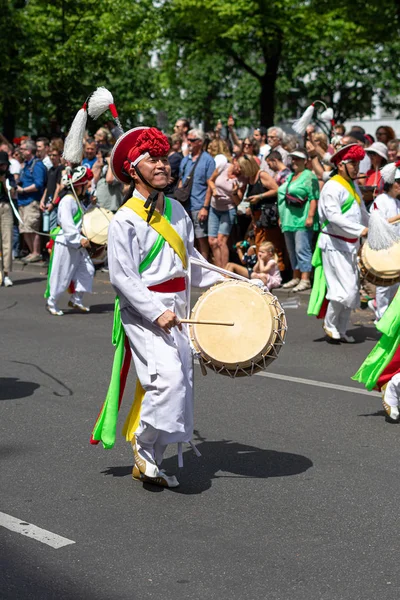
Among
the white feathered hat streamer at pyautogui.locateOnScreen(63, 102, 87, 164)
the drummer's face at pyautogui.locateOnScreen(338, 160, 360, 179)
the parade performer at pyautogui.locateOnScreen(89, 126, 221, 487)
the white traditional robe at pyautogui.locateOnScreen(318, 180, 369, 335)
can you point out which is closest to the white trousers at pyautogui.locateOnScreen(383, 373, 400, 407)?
the parade performer at pyautogui.locateOnScreen(89, 126, 221, 487)

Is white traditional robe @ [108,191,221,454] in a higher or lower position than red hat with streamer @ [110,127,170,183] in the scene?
lower

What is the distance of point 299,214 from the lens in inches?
542

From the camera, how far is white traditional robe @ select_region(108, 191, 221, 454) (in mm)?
5562

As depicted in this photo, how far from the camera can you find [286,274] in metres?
14.8

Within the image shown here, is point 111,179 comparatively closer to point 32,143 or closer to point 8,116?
point 32,143

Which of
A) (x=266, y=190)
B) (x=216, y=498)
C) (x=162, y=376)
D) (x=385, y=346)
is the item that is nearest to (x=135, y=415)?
(x=162, y=376)

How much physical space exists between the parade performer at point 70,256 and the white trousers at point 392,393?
19.4ft

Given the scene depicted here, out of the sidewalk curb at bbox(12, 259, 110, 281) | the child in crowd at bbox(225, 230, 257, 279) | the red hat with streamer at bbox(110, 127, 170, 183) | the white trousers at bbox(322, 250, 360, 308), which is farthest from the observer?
the sidewalk curb at bbox(12, 259, 110, 281)

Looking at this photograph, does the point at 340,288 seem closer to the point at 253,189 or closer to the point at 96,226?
the point at 96,226

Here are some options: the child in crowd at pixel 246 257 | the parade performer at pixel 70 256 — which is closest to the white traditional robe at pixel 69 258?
the parade performer at pixel 70 256

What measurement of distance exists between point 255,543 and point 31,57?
20.6m

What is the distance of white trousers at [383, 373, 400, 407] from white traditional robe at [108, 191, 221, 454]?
205 centimetres

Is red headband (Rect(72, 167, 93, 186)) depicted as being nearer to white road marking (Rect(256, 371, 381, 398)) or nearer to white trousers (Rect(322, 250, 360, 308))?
white trousers (Rect(322, 250, 360, 308))

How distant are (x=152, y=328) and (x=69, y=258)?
7.42 metres
